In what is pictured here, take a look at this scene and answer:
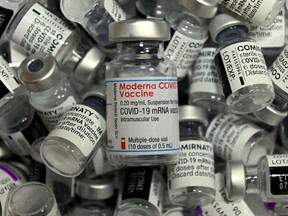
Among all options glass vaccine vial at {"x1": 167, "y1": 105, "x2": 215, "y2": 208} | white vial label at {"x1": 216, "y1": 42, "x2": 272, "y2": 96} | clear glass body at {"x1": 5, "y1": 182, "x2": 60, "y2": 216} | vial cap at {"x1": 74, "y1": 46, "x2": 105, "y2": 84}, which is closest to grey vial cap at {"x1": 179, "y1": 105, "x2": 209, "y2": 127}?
glass vaccine vial at {"x1": 167, "y1": 105, "x2": 215, "y2": 208}

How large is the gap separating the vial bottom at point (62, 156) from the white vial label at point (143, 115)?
3.3 inches

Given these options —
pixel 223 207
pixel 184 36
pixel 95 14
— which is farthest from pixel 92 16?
pixel 223 207

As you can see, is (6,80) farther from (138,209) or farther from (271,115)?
(271,115)

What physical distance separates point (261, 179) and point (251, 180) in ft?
0.12

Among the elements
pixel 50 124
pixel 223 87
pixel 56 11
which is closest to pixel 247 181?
pixel 223 87

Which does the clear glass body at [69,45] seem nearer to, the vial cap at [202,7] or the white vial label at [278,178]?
the vial cap at [202,7]

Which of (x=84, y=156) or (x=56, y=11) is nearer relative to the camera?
(x=84, y=156)

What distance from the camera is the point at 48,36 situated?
3.31 feet

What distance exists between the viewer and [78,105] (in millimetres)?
983

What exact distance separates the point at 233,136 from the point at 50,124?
16.5 inches

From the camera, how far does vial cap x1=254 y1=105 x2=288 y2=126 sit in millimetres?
1052

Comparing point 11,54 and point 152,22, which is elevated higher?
point 152,22

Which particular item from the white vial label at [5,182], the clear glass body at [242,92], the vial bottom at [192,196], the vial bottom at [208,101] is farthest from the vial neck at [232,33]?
the white vial label at [5,182]

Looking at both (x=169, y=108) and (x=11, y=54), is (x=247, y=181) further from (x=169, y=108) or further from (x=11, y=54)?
(x=11, y=54)
